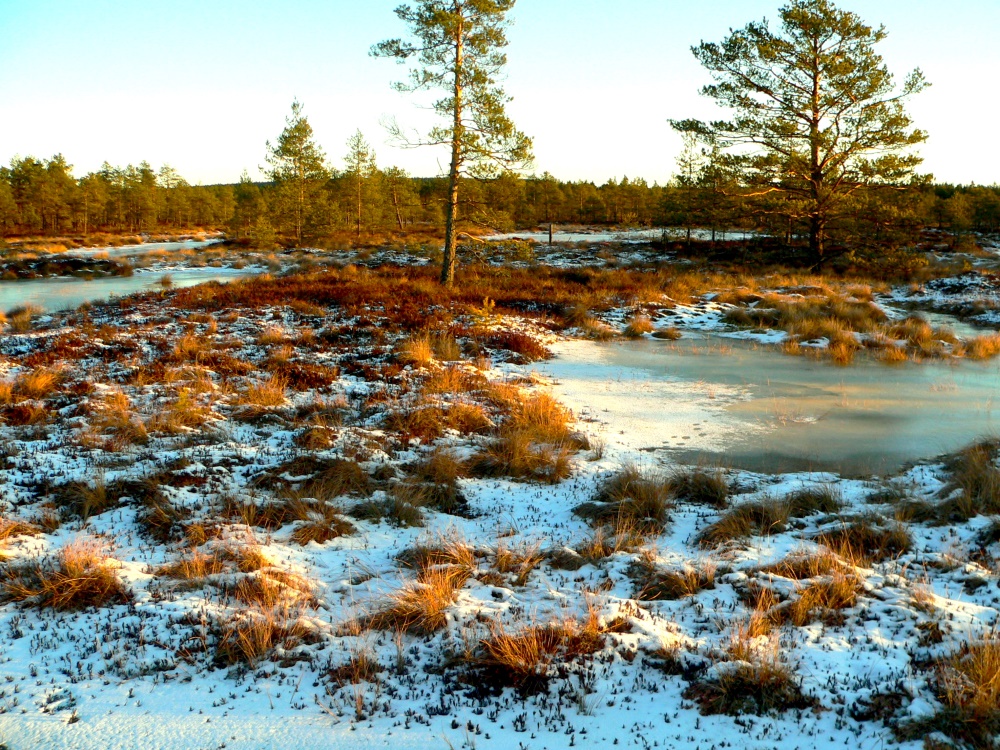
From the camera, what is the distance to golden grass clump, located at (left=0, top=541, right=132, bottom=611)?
4.49 meters

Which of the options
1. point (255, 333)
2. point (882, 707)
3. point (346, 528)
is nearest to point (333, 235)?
point (255, 333)

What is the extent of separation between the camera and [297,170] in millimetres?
41406

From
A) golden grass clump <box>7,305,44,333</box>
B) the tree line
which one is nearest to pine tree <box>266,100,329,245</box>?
the tree line

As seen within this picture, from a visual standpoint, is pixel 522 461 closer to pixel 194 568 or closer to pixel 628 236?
pixel 194 568

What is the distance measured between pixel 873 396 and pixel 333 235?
41.7 meters

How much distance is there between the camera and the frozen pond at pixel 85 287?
845 inches

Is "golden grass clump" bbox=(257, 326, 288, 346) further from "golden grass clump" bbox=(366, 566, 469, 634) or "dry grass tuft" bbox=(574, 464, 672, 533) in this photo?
"golden grass clump" bbox=(366, 566, 469, 634)

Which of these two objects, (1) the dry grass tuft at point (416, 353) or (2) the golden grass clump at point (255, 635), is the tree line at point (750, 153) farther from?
(2) the golden grass clump at point (255, 635)

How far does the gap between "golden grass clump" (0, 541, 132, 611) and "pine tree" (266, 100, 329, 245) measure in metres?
39.3

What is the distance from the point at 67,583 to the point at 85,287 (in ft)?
83.8

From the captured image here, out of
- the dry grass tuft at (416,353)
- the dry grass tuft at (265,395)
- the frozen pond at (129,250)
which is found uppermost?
the frozen pond at (129,250)

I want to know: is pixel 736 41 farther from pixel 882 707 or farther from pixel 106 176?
pixel 106 176

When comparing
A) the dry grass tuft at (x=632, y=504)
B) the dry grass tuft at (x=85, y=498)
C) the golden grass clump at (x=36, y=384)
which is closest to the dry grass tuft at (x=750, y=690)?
the dry grass tuft at (x=632, y=504)

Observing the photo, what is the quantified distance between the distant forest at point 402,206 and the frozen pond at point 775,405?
8.84 meters
